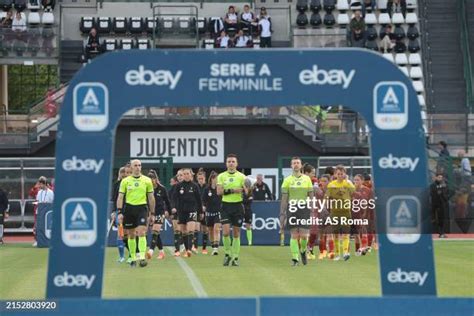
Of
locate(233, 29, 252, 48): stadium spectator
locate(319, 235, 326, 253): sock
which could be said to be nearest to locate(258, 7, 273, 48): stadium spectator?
locate(233, 29, 252, 48): stadium spectator

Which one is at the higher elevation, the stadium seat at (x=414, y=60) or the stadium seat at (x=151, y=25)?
the stadium seat at (x=151, y=25)

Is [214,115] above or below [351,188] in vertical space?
above

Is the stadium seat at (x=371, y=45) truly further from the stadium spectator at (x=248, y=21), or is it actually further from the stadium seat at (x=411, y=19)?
the stadium spectator at (x=248, y=21)

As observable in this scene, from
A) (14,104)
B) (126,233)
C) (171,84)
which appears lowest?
(126,233)

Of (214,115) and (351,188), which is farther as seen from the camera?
(214,115)

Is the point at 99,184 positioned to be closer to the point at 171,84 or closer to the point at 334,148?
the point at 171,84

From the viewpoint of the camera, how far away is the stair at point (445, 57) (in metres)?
47.8

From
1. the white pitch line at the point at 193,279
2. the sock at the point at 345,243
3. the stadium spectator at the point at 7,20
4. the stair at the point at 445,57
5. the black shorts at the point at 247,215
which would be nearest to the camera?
the white pitch line at the point at 193,279

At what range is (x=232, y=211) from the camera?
26.2 m

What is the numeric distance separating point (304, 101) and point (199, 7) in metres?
36.6

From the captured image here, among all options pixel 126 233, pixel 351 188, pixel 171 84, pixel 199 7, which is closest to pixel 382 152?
pixel 171 84

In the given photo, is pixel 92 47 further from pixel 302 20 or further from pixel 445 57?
pixel 445 57

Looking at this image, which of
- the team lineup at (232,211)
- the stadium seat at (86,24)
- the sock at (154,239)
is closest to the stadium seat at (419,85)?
the stadium seat at (86,24)

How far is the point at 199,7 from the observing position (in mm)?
49594
